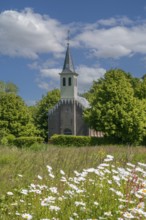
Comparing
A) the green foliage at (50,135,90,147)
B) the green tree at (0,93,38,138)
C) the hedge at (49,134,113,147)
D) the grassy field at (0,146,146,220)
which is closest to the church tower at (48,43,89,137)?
the green tree at (0,93,38,138)

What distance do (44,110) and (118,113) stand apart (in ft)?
96.3

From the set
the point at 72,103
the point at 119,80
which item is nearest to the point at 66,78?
the point at 72,103

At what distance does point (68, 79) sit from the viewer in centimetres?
6594

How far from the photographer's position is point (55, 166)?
26.7 ft

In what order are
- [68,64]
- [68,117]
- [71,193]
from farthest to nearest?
1. [68,64]
2. [68,117]
3. [71,193]

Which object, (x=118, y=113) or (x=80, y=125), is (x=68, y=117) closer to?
(x=80, y=125)

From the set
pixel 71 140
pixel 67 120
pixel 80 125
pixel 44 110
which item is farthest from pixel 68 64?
pixel 71 140

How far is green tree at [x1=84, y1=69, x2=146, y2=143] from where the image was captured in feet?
131

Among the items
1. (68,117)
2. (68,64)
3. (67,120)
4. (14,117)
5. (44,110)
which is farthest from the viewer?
(44,110)

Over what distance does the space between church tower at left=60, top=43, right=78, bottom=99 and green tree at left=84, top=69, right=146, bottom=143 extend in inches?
855

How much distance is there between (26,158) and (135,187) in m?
4.39

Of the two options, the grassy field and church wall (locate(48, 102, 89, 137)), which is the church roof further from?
the grassy field

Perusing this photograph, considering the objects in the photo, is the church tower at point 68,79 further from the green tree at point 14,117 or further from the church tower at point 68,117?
the green tree at point 14,117

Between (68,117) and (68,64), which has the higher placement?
(68,64)
